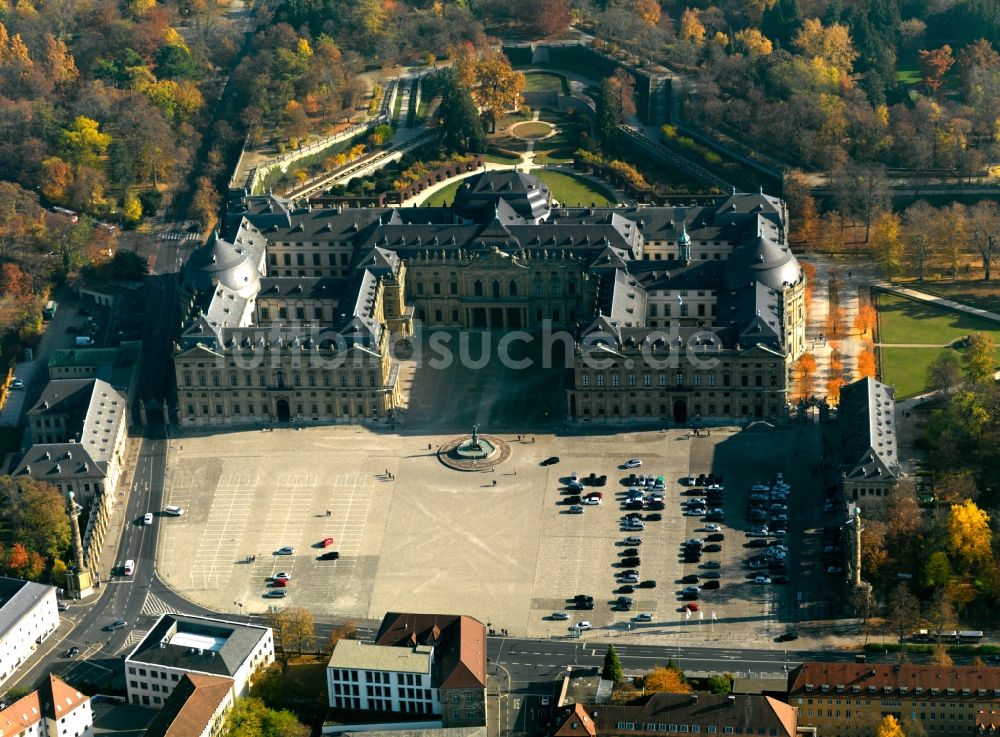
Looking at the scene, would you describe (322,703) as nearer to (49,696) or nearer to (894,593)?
(49,696)

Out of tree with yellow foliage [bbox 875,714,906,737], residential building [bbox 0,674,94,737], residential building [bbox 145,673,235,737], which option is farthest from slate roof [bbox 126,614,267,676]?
tree with yellow foliage [bbox 875,714,906,737]

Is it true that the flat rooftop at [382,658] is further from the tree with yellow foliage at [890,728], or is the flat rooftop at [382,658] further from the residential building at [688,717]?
the tree with yellow foliage at [890,728]

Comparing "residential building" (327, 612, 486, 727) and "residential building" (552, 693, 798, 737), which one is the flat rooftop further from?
"residential building" (552, 693, 798, 737)

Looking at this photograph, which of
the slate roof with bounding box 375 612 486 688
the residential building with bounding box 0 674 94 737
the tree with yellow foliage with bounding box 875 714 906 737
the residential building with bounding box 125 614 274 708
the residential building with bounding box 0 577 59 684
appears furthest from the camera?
the residential building with bounding box 0 577 59 684

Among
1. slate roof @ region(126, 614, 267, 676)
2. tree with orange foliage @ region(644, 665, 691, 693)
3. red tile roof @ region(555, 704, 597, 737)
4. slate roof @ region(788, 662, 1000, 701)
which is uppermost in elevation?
slate roof @ region(788, 662, 1000, 701)

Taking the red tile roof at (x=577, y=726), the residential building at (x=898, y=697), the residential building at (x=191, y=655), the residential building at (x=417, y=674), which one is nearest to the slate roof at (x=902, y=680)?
the residential building at (x=898, y=697)

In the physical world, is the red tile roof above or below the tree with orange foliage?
above
